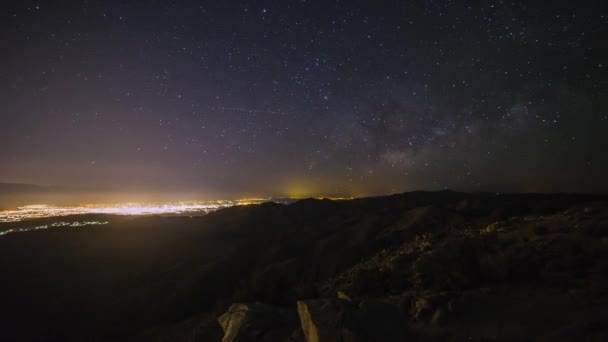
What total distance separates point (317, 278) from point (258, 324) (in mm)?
21490

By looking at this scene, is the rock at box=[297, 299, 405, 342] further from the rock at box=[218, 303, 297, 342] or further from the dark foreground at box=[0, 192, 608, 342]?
the rock at box=[218, 303, 297, 342]

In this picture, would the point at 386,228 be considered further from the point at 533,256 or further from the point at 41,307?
the point at 41,307

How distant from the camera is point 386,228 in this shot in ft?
122

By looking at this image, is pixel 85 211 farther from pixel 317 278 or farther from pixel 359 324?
pixel 359 324

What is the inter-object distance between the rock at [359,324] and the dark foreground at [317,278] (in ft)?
0.09

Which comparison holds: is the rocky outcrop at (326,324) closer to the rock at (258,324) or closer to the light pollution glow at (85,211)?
the rock at (258,324)

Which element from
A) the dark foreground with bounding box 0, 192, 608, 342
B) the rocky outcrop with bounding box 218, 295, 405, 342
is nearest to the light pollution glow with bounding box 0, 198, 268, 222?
the dark foreground with bounding box 0, 192, 608, 342

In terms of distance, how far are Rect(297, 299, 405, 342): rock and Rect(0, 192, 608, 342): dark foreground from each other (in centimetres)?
3

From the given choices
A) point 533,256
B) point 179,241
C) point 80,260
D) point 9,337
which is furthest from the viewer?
point 179,241

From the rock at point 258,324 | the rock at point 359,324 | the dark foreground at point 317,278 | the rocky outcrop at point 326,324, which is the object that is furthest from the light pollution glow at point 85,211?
the rock at point 359,324

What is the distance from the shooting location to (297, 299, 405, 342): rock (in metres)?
5.26

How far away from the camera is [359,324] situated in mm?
5371

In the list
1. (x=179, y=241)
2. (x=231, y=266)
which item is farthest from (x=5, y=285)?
(x=231, y=266)

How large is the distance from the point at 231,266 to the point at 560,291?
31290 mm
